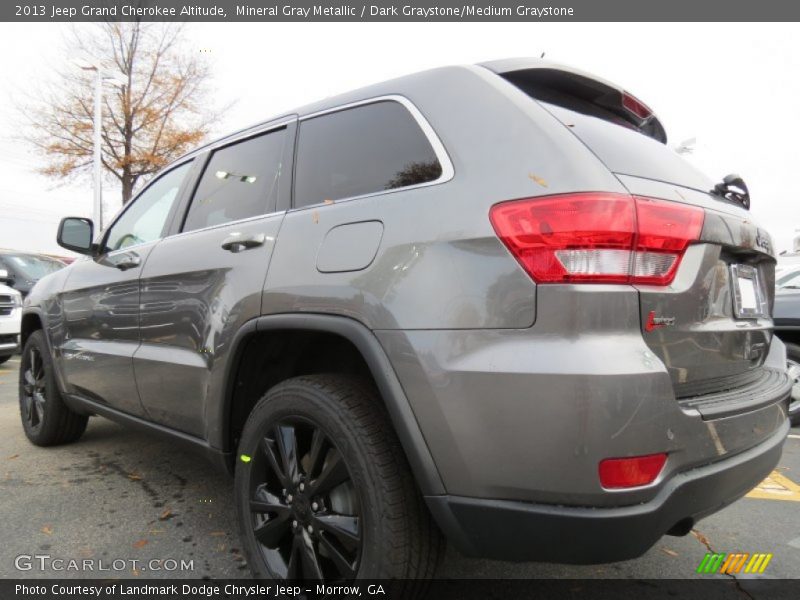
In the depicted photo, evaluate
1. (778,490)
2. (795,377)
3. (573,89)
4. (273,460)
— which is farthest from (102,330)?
(795,377)

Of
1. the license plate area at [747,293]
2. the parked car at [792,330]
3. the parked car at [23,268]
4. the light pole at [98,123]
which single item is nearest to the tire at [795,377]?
the parked car at [792,330]

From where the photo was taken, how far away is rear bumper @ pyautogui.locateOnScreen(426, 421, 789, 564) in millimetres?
1329

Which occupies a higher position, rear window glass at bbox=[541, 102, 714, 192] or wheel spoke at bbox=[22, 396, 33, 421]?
rear window glass at bbox=[541, 102, 714, 192]

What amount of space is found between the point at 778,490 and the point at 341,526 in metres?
3.02

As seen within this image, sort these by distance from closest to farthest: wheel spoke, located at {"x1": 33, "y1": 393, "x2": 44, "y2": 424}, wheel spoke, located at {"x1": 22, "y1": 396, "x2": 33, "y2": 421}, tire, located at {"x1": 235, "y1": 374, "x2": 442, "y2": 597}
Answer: tire, located at {"x1": 235, "y1": 374, "x2": 442, "y2": 597}, wheel spoke, located at {"x1": 33, "y1": 393, "x2": 44, "y2": 424}, wheel spoke, located at {"x1": 22, "y1": 396, "x2": 33, "y2": 421}

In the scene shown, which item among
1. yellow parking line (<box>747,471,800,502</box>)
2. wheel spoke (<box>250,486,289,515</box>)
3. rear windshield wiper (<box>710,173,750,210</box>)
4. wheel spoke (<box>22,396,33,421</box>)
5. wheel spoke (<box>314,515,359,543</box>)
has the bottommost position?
yellow parking line (<box>747,471,800,502</box>)

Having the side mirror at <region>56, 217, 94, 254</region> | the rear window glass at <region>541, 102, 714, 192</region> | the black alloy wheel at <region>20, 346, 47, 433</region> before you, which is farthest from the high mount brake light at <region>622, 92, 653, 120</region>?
the black alloy wheel at <region>20, 346, 47, 433</region>

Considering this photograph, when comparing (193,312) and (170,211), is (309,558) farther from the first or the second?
(170,211)

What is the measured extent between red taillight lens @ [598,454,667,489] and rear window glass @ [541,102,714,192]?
2.50 ft

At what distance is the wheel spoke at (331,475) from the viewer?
1.68m

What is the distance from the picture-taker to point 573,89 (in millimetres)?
2020

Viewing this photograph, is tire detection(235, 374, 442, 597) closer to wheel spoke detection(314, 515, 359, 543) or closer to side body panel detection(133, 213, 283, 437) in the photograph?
wheel spoke detection(314, 515, 359, 543)

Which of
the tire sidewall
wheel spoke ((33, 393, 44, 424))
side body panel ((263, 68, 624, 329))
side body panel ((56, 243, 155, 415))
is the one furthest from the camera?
wheel spoke ((33, 393, 44, 424))

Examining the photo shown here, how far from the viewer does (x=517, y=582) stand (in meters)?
2.15
